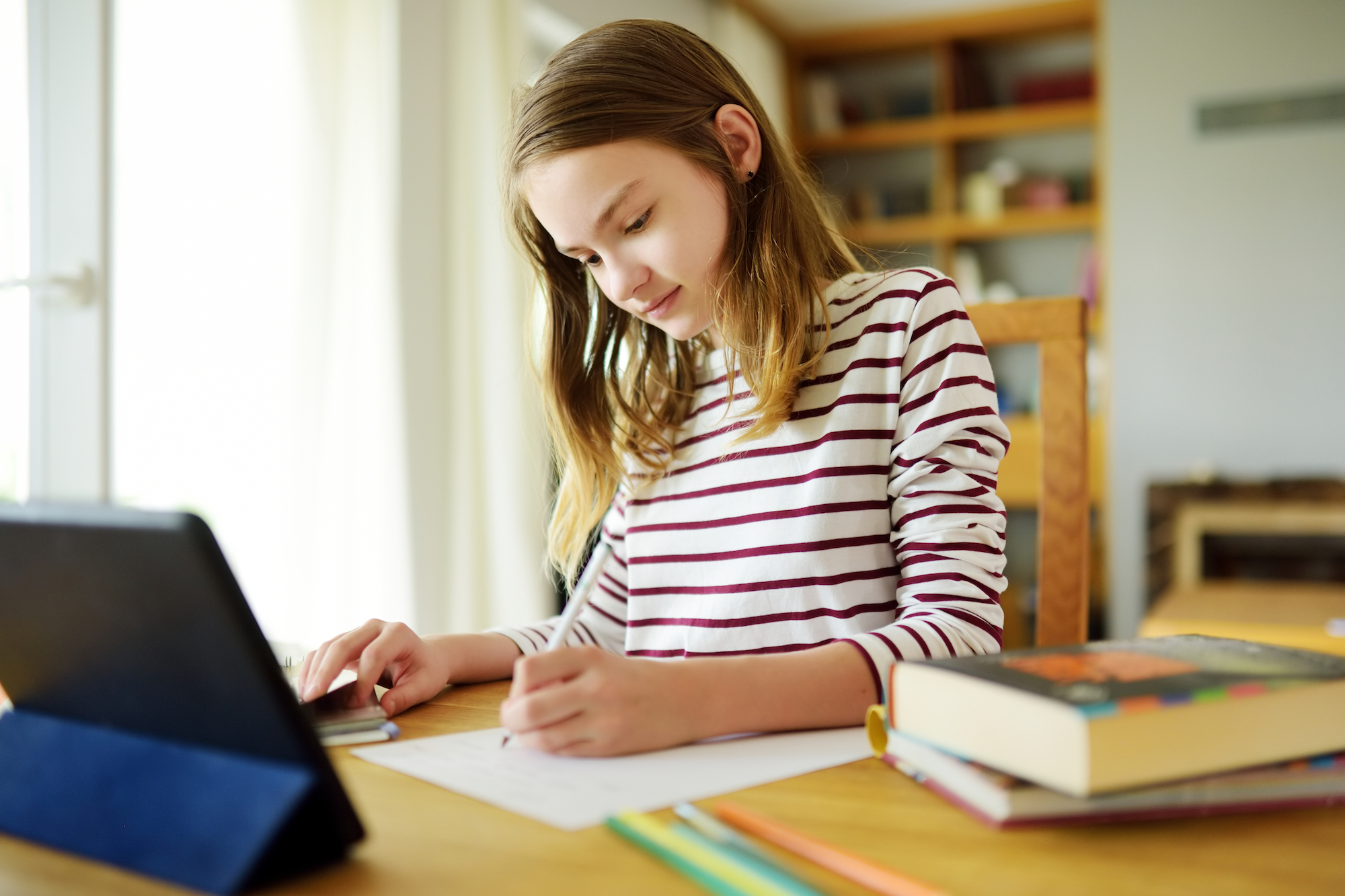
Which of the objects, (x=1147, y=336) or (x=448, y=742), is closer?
(x=448, y=742)

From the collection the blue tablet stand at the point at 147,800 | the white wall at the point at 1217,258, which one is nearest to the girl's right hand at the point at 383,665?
the blue tablet stand at the point at 147,800

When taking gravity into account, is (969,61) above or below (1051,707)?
above

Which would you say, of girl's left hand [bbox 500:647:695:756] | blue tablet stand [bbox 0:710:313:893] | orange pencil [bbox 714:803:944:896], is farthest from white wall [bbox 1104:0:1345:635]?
blue tablet stand [bbox 0:710:313:893]

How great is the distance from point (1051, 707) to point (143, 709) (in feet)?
1.29

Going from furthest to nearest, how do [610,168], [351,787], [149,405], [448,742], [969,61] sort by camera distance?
[969,61]
[149,405]
[610,168]
[448,742]
[351,787]

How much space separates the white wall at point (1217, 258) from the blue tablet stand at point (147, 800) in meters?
3.83

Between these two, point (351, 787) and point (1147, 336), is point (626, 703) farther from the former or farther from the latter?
point (1147, 336)

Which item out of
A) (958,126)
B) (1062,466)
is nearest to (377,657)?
(1062,466)

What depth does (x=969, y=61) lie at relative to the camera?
439cm

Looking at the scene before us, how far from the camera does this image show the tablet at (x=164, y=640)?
0.42 metres

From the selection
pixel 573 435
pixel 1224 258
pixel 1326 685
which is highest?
pixel 1224 258

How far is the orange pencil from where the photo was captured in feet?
1.31

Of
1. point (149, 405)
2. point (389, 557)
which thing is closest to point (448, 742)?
point (149, 405)

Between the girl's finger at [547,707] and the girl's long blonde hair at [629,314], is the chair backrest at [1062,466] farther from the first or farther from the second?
the girl's finger at [547,707]
